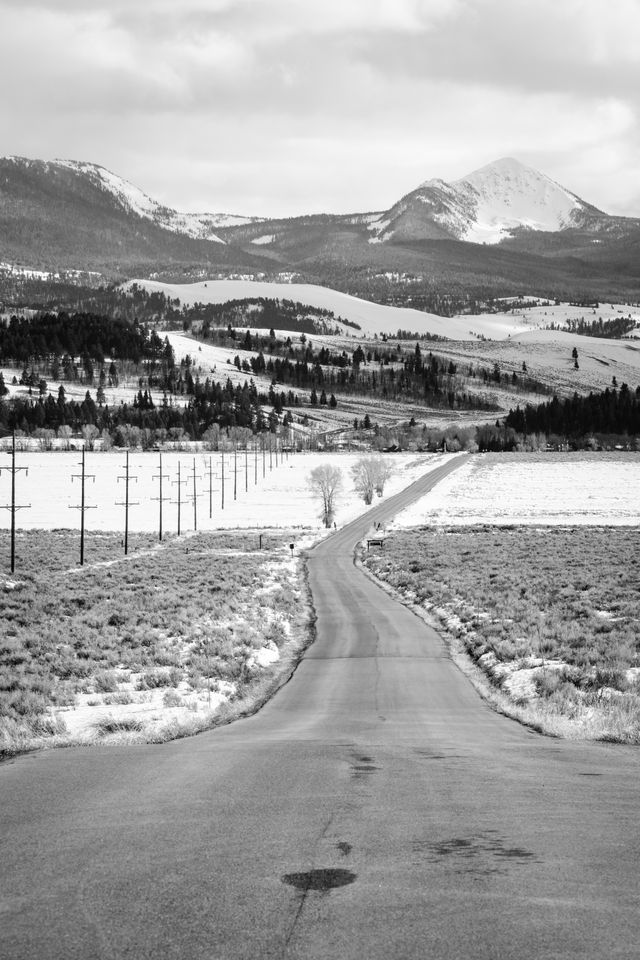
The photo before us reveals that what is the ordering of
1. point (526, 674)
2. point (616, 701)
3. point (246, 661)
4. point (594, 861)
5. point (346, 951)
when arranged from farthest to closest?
point (246, 661), point (526, 674), point (616, 701), point (594, 861), point (346, 951)

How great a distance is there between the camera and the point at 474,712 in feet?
58.4

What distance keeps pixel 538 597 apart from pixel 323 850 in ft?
89.5

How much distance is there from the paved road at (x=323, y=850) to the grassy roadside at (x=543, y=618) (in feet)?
12.5

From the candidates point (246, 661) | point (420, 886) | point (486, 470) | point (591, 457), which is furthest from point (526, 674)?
point (591, 457)

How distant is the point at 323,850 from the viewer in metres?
7.19

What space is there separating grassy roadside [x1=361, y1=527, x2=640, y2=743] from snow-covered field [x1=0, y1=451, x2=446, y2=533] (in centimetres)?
Result: 3304

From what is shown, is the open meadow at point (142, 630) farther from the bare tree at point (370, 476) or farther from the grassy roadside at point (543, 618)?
the bare tree at point (370, 476)

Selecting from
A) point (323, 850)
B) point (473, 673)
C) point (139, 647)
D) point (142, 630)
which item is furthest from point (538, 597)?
point (323, 850)

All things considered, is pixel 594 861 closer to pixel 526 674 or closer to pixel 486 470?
pixel 526 674

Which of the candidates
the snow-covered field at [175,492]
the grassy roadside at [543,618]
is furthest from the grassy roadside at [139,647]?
the snow-covered field at [175,492]

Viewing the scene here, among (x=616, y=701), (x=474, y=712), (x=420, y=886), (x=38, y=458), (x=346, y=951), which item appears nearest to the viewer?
(x=346, y=951)

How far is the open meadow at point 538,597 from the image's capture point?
17.5 m

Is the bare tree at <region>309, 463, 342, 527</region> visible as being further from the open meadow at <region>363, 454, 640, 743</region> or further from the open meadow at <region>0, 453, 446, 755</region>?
the open meadow at <region>0, 453, 446, 755</region>

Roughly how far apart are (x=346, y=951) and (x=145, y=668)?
17025 mm
